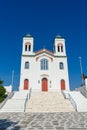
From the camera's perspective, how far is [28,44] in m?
31.9

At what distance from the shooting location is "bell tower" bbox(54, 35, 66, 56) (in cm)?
3145

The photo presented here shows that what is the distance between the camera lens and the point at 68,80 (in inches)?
1126

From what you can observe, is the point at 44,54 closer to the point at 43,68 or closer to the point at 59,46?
the point at 43,68

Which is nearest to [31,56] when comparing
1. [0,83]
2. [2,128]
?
[0,83]

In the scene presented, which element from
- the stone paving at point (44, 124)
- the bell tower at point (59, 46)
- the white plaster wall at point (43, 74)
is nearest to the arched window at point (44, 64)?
the white plaster wall at point (43, 74)

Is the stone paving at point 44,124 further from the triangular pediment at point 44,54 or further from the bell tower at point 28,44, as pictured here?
the bell tower at point 28,44

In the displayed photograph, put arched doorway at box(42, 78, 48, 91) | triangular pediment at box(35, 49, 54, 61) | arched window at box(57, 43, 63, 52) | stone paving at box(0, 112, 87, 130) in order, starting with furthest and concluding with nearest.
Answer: arched window at box(57, 43, 63, 52) → triangular pediment at box(35, 49, 54, 61) → arched doorway at box(42, 78, 48, 91) → stone paving at box(0, 112, 87, 130)

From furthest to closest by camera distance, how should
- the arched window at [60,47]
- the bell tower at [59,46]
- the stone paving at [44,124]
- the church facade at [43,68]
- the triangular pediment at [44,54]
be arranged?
1. the arched window at [60,47]
2. the bell tower at [59,46]
3. the triangular pediment at [44,54]
4. the church facade at [43,68]
5. the stone paving at [44,124]

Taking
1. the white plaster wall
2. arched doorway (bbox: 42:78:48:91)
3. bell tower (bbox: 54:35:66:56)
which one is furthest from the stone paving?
bell tower (bbox: 54:35:66:56)

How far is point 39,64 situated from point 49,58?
8.54ft

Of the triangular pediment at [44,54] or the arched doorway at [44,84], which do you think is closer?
the arched doorway at [44,84]

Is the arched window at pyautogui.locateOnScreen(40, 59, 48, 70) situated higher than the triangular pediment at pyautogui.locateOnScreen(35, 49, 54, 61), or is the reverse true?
the triangular pediment at pyautogui.locateOnScreen(35, 49, 54, 61)

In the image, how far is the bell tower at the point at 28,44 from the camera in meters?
31.0

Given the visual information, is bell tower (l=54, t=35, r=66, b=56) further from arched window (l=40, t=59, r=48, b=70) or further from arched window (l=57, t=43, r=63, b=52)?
arched window (l=40, t=59, r=48, b=70)
